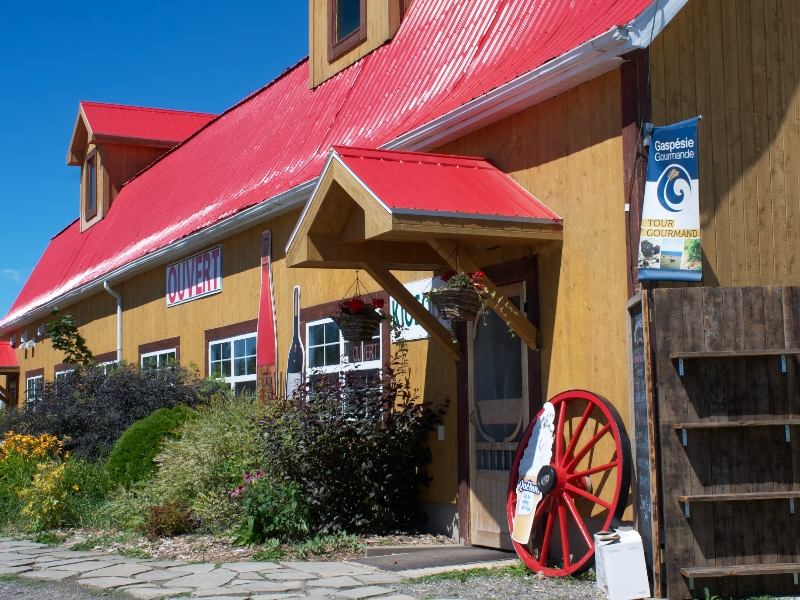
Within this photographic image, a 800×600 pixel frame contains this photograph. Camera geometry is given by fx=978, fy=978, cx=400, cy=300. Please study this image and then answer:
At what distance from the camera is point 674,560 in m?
6.11

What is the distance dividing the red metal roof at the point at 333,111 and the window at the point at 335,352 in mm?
1836

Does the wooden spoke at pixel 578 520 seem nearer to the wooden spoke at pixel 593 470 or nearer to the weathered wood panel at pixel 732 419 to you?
the wooden spoke at pixel 593 470

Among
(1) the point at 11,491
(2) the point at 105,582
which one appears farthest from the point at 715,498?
(1) the point at 11,491

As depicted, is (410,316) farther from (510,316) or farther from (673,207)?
A: (673,207)

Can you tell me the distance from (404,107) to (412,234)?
3693mm

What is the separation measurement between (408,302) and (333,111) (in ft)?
15.9

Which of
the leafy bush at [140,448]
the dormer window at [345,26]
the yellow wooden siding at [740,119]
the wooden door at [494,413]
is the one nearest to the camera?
the yellow wooden siding at [740,119]

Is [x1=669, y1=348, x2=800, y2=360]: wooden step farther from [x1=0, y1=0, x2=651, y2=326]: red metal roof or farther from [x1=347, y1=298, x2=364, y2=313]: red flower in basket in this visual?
[x1=347, y1=298, x2=364, y2=313]: red flower in basket

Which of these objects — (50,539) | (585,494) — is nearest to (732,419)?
(585,494)

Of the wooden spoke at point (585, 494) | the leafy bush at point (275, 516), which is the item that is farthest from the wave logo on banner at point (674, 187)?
the leafy bush at point (275, 516)

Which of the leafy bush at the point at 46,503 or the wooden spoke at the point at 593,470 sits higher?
the wooden spoke at the point at 593,470

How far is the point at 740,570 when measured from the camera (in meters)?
6.13

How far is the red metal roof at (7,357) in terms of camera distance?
25.1 meters

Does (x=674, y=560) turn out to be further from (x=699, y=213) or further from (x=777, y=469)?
(x=699, y=213)
